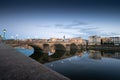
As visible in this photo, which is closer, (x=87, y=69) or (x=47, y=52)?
(x=87, y=69)

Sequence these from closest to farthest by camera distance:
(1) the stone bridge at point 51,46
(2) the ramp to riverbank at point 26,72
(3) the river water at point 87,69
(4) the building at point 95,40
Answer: (2) the ramp to riverbank at point 26,72, (3) the river water at point 87,69, (1) the stone bridge at point 51,46, (4) the building at point 95,40

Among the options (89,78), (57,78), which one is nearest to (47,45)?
(89,78)

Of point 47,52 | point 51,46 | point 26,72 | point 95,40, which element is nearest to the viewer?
point 26,72

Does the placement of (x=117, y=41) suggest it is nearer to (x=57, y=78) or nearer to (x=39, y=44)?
(x=39, y=44)

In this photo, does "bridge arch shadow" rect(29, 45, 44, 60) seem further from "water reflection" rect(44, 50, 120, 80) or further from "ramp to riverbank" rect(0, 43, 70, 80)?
"ramp to riverbank" rect(0, 43, 70, 80)

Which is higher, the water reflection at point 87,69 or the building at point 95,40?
the building at point 95,40

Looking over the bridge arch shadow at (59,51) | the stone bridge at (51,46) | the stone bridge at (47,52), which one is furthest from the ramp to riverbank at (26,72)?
the stone bridge at (51,46)

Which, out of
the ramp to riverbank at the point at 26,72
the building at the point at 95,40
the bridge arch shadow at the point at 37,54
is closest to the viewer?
the ramp to riverbank at the point at 26,72

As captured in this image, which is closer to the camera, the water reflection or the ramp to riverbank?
the ramp to riverbank

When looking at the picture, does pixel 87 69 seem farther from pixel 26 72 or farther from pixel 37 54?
pixel 37 54

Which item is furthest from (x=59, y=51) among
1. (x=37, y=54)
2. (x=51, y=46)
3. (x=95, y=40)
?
(x=95, y=40)

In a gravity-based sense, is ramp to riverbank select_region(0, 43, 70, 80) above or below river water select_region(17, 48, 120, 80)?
above

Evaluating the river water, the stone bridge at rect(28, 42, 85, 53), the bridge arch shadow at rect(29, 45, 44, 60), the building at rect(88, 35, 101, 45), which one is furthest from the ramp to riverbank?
the building at rect(88, 35, 101, 45)

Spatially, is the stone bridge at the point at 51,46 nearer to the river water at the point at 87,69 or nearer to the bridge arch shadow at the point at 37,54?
the bridge arch shadow at the point at 37,54
